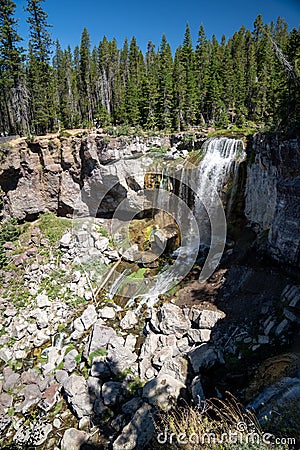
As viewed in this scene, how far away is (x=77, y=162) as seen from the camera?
22.7 metres

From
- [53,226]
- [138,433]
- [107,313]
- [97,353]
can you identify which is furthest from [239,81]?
[138,433]

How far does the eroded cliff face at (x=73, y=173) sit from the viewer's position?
70.5 feet

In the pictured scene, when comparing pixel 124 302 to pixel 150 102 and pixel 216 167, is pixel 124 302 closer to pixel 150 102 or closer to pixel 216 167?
pixel 216 167

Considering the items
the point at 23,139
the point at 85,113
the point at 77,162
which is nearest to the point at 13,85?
the point at 23,139

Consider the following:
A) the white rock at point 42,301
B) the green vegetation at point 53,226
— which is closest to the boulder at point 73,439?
the white rock at point 42,301

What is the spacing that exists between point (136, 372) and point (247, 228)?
10.0m

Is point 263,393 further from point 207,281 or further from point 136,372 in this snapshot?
point 207,281

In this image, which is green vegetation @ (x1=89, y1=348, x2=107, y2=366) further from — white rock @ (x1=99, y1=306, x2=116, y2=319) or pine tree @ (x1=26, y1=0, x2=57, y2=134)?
pine tree @ (x1=26, y1=0, x2=57, y2=134)

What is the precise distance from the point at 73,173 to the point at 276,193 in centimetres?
1593

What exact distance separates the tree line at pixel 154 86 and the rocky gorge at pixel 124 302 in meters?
4.37

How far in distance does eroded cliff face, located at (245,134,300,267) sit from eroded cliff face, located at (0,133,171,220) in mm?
8569

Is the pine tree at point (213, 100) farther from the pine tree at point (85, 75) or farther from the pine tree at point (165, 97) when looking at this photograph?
the pine tree at point (85, 75)

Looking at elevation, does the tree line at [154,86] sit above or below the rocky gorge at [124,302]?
above

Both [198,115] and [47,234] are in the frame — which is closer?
[47,234]
